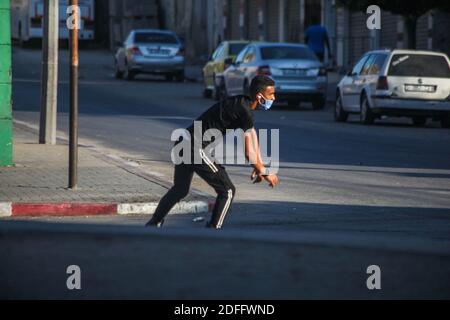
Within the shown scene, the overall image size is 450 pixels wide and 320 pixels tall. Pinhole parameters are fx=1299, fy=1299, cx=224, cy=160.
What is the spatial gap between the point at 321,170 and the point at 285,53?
1403 centimetres

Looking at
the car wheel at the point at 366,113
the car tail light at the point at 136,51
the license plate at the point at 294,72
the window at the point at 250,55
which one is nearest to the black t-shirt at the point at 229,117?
the car wheel at the point at 366,113

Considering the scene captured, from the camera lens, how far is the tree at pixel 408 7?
96.8 ft

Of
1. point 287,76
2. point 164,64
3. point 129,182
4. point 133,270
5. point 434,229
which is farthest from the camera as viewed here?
point 164,64

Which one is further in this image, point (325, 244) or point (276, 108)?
point (276, 108)

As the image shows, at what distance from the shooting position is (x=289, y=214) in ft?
41.1

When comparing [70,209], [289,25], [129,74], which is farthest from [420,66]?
[289,25]

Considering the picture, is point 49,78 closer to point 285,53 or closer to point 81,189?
point 81,189

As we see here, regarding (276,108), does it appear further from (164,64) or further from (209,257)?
(209,257)

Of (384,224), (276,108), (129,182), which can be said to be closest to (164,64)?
(276,108)

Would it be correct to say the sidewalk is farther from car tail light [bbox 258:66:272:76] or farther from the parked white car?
car tail light [bbox 258:66:272:76]

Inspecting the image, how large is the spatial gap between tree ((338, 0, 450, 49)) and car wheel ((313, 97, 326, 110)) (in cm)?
257

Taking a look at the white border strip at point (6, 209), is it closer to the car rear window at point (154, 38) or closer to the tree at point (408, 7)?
the tree at point (408, 7)
